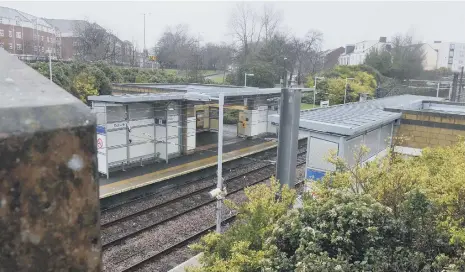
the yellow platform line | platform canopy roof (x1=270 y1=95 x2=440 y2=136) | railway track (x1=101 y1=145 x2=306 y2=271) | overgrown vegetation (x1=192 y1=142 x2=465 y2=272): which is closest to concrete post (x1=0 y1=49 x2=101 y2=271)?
overgrown vegetation (x1=192 y1=142 x2=465 y2=272)

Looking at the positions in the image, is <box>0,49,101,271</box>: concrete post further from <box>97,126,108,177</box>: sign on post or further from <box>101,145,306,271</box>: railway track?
<box>97,126,108,177</box>: sign on post

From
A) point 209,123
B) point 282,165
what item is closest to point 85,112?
point 282,165

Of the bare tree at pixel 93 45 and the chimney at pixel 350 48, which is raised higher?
the chimney at pixel 350 48

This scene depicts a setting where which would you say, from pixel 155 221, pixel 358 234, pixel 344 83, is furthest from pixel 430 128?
pixel 344 83

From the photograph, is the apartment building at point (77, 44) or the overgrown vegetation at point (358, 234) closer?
the overgrown vegetation at point (358, 234)

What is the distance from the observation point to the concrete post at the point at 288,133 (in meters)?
8.66

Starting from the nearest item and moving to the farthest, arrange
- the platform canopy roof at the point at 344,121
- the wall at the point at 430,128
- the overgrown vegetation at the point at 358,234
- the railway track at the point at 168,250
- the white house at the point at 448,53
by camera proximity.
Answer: the overgrown vegetation at the point at 358,234, the railway track at the point at 168,250, the platform canopy roof at the point at 344,121, the wall at the point at 430,128, the white house at the point at 448,53

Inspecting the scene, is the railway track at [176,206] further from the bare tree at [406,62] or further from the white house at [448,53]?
the white house at [448,53]

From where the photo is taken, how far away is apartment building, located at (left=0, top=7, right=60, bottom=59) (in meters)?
44.6

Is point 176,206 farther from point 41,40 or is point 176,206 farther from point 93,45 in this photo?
point 41,40

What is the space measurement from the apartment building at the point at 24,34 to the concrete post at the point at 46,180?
4757cm

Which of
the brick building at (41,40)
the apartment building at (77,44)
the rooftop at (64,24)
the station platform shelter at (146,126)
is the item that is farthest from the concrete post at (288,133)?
the rooftop at (64,24)

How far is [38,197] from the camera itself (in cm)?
77

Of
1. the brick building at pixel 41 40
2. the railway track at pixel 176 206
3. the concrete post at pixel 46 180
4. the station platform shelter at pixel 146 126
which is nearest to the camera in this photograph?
the concrete post at pixel 46 180
